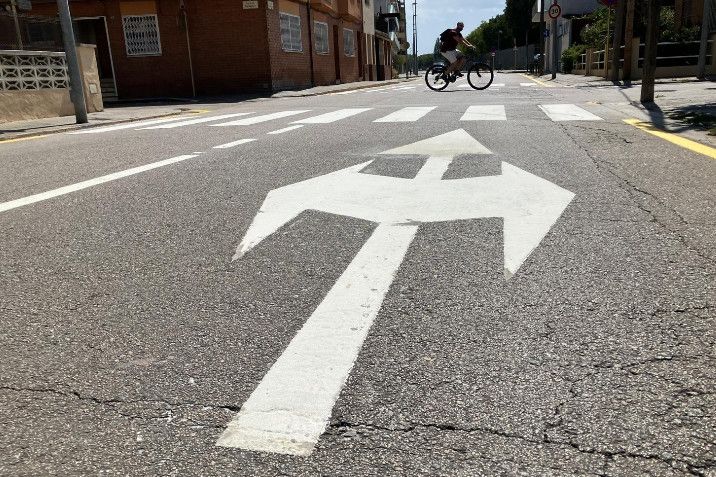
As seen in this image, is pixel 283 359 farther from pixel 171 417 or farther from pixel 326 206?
pixel 326 206

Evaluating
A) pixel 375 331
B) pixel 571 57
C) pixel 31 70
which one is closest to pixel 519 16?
pixel 571 57

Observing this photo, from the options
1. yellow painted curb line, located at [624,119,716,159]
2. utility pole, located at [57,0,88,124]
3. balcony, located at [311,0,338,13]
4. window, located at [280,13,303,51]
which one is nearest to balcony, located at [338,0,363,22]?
balcony, located at [311,0,338,13]

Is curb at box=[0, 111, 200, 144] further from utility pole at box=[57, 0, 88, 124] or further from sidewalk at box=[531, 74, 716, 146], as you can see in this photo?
sidewalk at box=[531, 74, 716, 146]

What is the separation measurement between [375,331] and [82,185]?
379cm

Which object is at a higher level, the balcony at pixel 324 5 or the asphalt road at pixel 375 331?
the balcony at pixel 324 5

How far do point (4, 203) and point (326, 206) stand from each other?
8.10 ft

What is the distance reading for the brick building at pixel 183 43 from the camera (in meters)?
23.3

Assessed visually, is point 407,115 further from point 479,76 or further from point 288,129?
point 479,76

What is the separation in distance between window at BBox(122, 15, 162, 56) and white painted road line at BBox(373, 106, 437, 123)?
15642 mm

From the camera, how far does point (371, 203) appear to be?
398 cm

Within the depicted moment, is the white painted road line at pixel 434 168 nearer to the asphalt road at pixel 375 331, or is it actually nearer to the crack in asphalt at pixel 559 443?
the asphalt road at pixel 375 331

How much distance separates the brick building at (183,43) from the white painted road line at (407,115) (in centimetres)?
1346

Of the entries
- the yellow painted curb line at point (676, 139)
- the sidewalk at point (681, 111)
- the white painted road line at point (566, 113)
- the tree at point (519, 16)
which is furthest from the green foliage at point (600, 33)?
the tree at point (519, 16)

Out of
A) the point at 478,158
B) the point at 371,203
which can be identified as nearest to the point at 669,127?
the point at 478,158
